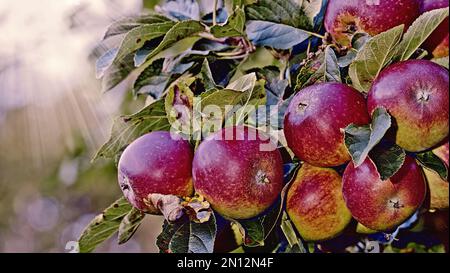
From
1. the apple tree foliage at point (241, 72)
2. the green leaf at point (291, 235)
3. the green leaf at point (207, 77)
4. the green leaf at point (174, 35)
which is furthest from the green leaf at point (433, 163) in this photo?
the green leaf at point (174, 35)

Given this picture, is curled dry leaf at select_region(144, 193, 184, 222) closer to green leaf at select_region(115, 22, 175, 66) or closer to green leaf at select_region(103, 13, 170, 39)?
green leaf at select_region(115, 22, 175, 66)

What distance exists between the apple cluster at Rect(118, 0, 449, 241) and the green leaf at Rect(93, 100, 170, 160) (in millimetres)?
84

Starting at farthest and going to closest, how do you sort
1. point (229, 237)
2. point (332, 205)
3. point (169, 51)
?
point (169, 51) → point (229, 237) → point (332, 205)

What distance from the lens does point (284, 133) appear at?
93 centimetres

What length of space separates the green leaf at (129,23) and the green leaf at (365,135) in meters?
0.59

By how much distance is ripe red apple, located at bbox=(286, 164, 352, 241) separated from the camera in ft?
3.13

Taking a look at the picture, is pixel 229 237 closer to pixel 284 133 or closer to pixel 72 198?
pixel 284 133

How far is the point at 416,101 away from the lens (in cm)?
83

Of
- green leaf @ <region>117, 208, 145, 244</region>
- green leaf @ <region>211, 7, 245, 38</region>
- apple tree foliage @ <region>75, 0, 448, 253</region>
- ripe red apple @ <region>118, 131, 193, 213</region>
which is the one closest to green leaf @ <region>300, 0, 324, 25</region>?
apple tree foliage @ <region>75, 0, 448, 253</region>

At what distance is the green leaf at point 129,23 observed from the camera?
1.22 metres

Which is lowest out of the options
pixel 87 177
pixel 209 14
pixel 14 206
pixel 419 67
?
pixel 14 206

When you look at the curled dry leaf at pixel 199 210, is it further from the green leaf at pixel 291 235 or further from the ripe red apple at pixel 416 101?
the ripe red apple at pixel 416 101

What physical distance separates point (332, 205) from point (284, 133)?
5.7 inches
